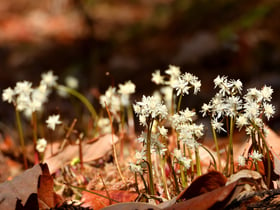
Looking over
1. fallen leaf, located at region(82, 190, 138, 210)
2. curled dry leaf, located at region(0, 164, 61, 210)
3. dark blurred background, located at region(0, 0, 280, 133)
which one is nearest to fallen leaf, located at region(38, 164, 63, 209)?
curled dry leaf, located at region(0, 164, 61, 210)

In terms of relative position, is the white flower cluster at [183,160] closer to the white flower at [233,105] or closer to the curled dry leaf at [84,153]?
the white flower at [233,105]

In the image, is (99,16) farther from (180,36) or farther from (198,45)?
(198,45)

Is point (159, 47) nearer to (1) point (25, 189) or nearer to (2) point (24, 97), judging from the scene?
(2) point (24, 97)

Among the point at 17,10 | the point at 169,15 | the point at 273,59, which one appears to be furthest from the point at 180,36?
the point at 17,10

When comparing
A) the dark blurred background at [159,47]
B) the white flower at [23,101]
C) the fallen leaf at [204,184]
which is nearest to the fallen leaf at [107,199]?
the fallen leaf at [204,184]

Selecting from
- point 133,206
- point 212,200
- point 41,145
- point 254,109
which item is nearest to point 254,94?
point 254,109

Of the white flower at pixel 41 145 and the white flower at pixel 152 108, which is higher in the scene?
the white flower at pixel 41 145
